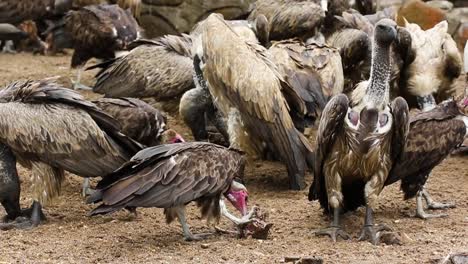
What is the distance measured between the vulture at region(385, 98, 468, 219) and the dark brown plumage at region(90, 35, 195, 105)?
9.75ft

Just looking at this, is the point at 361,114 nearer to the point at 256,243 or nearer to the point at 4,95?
the point at 256,243

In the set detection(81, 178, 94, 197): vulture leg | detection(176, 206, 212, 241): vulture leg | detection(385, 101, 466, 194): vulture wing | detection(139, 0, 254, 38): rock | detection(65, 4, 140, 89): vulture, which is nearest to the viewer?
detection(176, 206, 212, 241): vulture leg

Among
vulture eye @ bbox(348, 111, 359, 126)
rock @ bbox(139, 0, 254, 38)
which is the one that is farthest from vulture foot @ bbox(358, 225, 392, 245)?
rock @ bbox(139, 0, 254, 38)

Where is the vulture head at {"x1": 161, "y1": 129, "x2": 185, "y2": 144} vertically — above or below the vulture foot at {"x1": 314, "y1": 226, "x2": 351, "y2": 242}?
above

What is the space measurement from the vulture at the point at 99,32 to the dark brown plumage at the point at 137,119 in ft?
11.3

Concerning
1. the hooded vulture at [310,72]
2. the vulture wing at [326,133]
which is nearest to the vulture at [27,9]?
the hooded vulture at [310,72]

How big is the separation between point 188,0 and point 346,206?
6532mm

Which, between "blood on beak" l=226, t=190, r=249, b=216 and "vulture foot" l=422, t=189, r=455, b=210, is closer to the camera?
"blood on beak" l=226, t=190, r=249, b=216

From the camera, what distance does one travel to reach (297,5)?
35.8 ft

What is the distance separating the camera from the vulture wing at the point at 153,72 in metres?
9.95

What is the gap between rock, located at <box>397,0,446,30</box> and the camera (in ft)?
43.1

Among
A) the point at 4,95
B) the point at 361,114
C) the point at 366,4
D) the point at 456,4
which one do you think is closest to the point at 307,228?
the point at 361,114

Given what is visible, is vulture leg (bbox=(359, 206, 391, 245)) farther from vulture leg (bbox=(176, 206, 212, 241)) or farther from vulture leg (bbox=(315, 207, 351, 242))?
vulture leg (bbox=(176, 206, 212, 241))

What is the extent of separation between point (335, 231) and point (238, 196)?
27.6 inches
